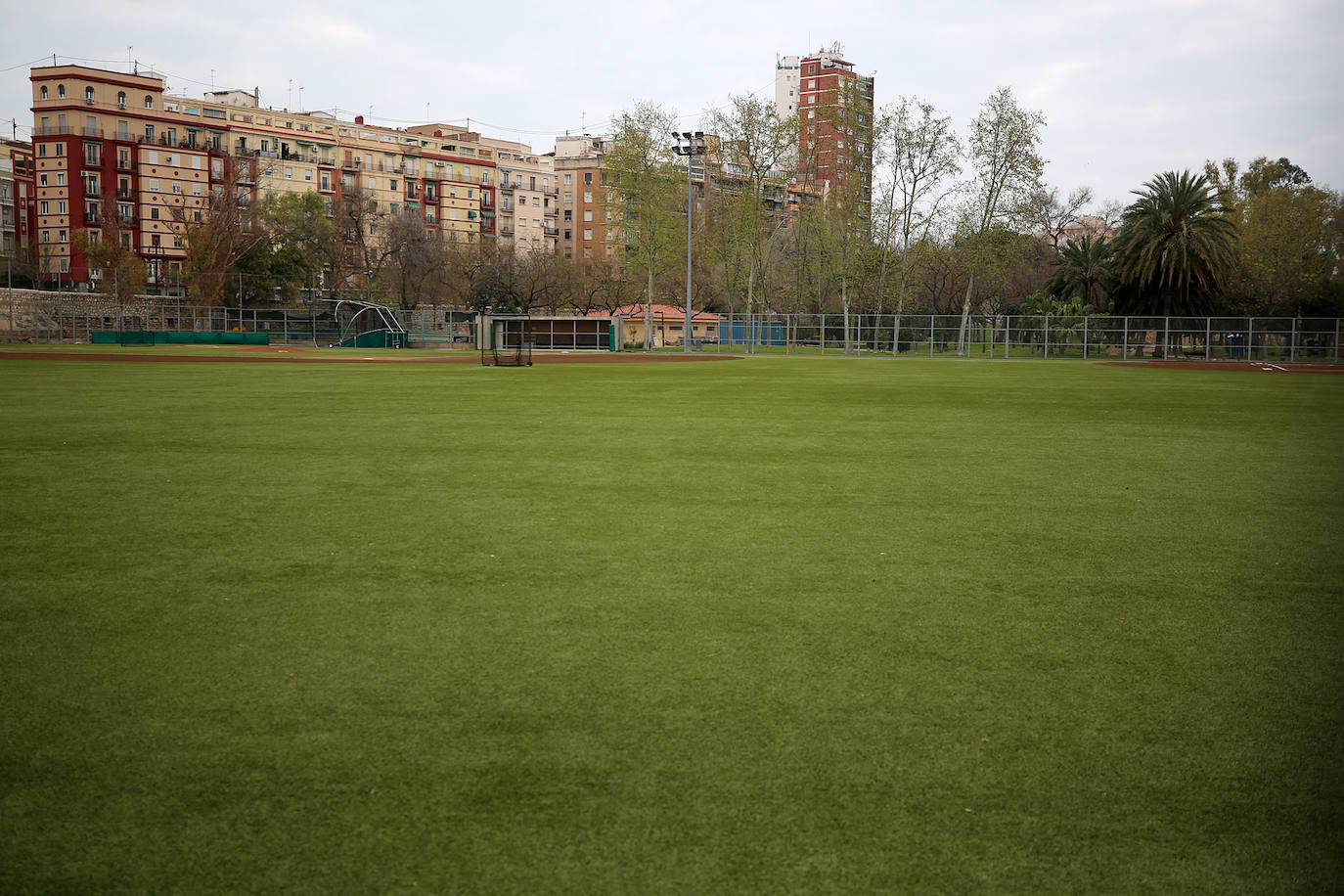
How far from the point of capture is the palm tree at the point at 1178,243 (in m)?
52.2

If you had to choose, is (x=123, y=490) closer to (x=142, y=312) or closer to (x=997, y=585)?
(x=997, y=585)

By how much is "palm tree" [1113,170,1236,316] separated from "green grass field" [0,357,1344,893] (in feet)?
156

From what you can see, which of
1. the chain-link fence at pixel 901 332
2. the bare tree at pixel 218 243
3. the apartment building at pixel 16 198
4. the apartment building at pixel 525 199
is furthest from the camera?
the apartment building at pixel 525 199

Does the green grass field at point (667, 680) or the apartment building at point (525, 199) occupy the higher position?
the apartment building at point (525, 199)

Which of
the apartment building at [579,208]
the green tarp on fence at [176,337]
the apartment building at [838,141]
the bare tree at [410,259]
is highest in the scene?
the apartment building at [579,208]

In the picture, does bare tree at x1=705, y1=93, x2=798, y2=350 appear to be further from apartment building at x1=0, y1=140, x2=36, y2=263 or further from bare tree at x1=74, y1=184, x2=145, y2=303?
apartment building at x1=0, y1=140, x2=36, y2=263

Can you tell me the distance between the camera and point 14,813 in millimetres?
3086

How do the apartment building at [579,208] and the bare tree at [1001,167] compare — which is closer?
the bare tree at [1001,167]

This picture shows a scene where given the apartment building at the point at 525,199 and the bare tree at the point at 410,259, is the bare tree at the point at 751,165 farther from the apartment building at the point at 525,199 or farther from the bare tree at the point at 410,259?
the apartment building at the point at 525,199

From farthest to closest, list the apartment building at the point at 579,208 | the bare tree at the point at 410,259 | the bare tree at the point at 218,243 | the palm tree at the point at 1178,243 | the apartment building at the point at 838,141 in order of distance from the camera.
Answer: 1. the apartment building at the point at 579,208
2. the bare tree at the point at 410,259
3. the bare tree at the point at 218,243
4. the apartment building at the point at 838,141
5. the palm tree at the point at 1178,243

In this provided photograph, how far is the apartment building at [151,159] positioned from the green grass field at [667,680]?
82712 millimetres

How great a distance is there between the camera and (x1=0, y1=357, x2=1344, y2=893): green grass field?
292 cm

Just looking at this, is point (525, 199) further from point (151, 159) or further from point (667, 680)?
point (667, 680)

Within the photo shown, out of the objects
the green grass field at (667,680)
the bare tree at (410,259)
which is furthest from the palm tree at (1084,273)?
the green grass field at (667,680)
